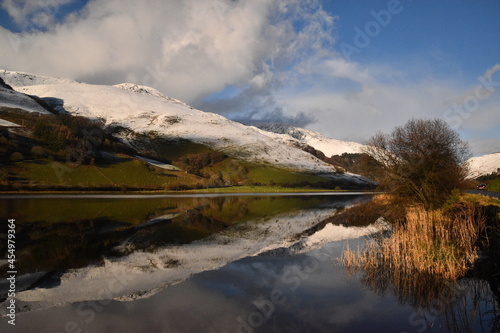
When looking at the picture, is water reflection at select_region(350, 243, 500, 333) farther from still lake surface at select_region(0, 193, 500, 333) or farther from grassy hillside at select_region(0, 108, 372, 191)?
grassy hillside at select_region(0, 108, 372, 191)

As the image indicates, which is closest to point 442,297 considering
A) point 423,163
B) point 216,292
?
point 216,292

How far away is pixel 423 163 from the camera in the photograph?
35.5m

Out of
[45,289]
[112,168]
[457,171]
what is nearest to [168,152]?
[112,168]

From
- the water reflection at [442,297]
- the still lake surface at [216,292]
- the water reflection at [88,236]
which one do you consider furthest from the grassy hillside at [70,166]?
the water reflection at [442,297]

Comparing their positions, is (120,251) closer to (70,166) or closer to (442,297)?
(442,297)

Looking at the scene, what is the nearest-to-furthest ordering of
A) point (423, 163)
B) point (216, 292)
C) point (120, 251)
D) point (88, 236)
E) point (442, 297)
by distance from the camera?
point (442, 297) → point (216, 292) → point (120, 251) → point (88, 236) → point (423, 163)

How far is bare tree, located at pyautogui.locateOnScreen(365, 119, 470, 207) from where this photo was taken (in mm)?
34594

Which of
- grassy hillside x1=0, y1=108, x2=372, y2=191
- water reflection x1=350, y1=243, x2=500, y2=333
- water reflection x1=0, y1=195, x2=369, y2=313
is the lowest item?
water reflection x1=0, y1=195, x2=369, y2=313

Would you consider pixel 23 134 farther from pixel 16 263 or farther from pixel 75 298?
pixel 75 298

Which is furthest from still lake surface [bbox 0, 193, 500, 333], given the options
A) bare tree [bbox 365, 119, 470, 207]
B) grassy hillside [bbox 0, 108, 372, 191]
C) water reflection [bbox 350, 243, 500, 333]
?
grassy hillside [bbox 0, 108, 372, 191]

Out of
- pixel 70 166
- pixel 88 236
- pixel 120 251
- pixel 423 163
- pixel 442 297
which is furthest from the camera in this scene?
pixel 70 166

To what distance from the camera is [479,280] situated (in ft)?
45.5

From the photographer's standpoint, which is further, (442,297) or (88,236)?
(88,236)

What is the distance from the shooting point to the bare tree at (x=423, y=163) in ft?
113
